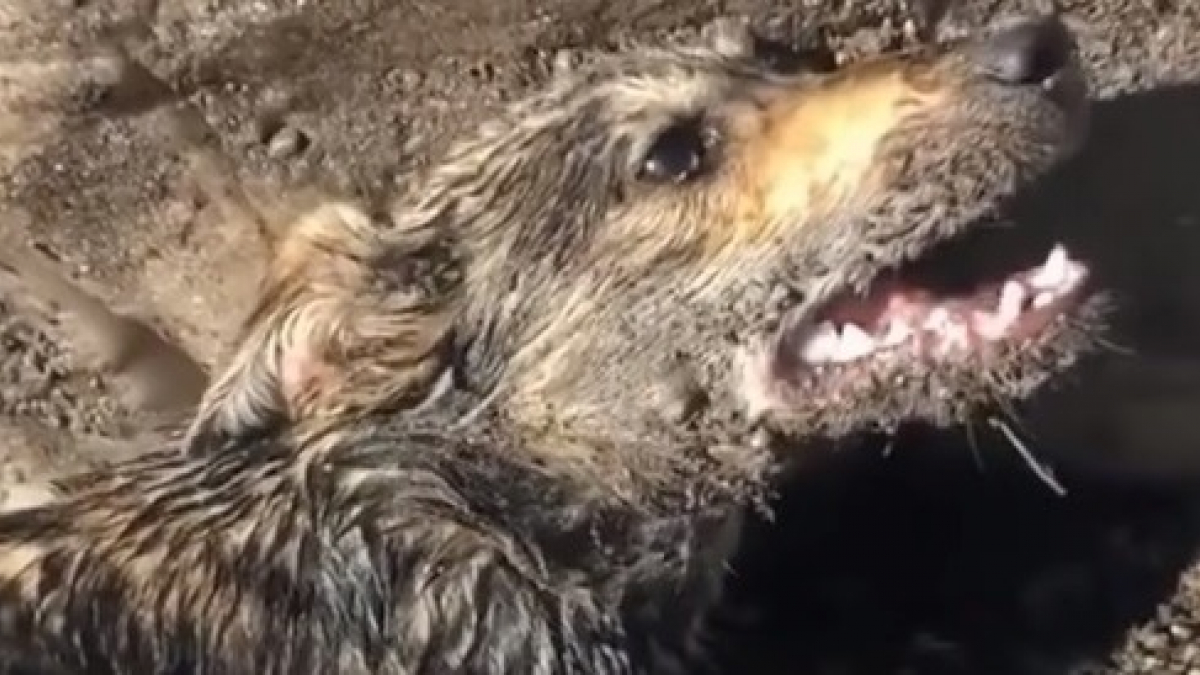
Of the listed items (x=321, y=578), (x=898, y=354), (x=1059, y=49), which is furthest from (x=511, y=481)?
(x=1059, y=49)

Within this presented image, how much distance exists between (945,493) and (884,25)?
1.91ft

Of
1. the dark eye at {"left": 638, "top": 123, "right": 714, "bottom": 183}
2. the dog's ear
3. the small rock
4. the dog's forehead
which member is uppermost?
the dog's forehead

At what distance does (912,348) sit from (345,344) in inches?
24.9

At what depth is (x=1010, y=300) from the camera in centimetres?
357

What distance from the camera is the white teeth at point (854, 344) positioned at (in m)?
3.53

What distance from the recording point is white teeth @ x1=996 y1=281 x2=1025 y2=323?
11.7 ft

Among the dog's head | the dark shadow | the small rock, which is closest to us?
the dog's head

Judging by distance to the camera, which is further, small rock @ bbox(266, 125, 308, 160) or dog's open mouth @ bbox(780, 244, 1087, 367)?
small rock @ bbox(266, 125, 308, 160)

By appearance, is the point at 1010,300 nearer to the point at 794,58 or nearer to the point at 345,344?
the point at 794,58

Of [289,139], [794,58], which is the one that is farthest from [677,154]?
[289,139]

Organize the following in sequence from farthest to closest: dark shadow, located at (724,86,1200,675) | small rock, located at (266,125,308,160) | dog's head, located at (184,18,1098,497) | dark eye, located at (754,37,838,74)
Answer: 1. small rock, located at (266,125,308,160)
2. dark shadow, located at (724,86,1200,675)
3. dark eye, located at (754,37,838,74)
4. dog's head, located at (184,18,1098,497)

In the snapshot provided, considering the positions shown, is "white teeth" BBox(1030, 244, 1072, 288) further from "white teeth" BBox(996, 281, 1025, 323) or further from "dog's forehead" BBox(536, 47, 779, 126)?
"dog's forehead" BBox(536, 47, 779, 126)

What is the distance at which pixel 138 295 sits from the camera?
4289 millimetres

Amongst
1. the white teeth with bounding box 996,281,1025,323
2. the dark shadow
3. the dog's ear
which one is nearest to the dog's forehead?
the dog's ear
